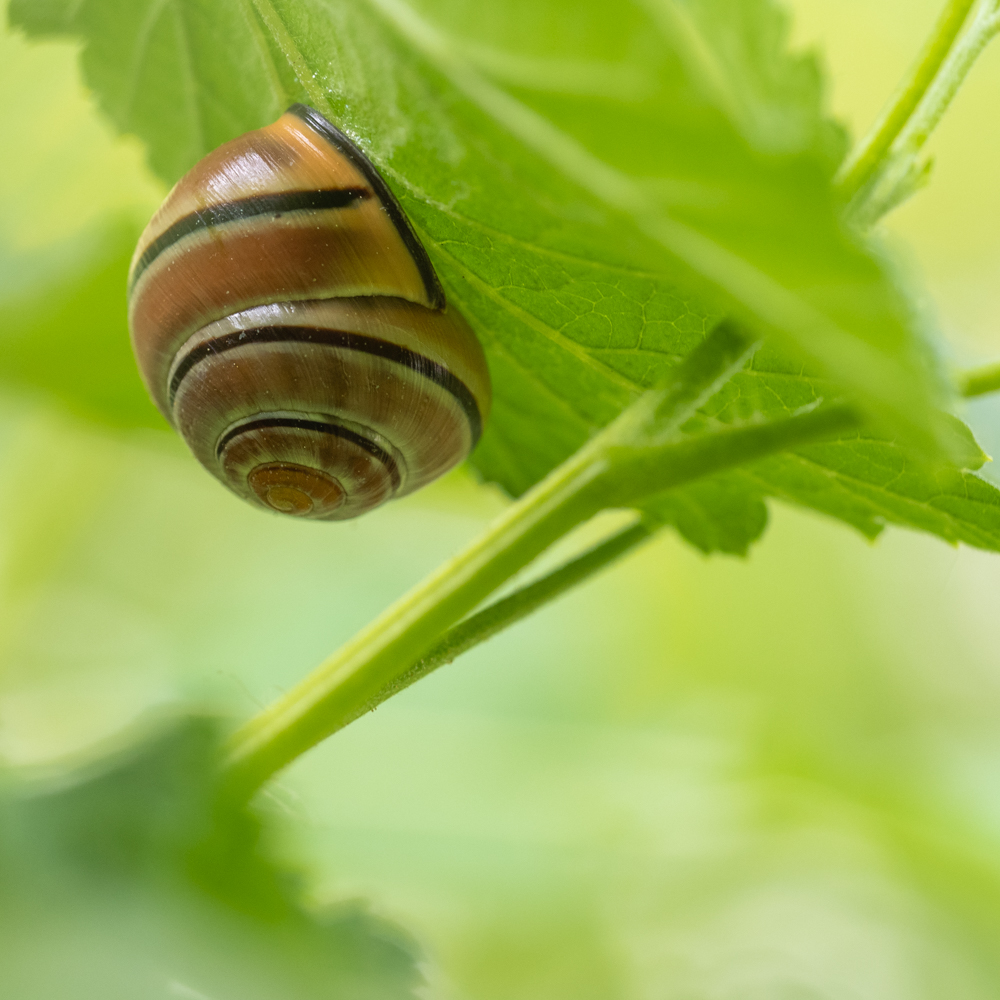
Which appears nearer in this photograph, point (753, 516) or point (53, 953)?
point (53, 953)

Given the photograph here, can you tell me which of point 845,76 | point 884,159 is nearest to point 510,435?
point 884,159

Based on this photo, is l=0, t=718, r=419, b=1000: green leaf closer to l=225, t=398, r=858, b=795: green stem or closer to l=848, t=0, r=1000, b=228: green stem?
l=225, t=398, r=858, b=795: green stem

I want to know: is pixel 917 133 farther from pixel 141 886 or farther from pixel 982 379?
pixel 141 886

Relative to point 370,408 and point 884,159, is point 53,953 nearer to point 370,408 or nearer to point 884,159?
point 370,408

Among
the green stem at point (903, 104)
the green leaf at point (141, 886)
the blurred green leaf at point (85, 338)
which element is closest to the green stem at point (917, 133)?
the green stem at point (903, 104)

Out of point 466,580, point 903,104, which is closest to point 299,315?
point 466,580

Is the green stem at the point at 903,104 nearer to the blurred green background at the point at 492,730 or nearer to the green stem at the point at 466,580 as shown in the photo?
the green stem at the point at 466,580
